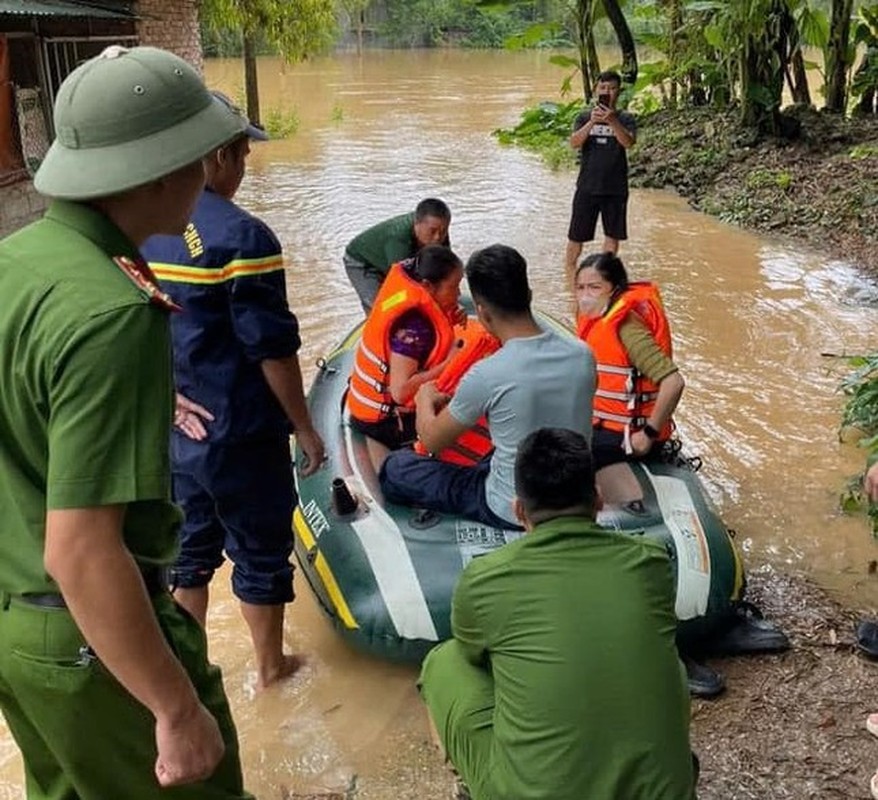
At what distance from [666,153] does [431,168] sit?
292 centimetres

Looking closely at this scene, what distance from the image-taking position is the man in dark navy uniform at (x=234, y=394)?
2307mm

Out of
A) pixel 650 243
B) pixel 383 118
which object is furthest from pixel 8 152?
pixel 383 118

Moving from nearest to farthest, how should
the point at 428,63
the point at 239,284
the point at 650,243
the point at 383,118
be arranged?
the point at 239,284 → the point at 650,243 → the point at 383,118 → the point at 428,63

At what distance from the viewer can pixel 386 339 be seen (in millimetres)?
3334

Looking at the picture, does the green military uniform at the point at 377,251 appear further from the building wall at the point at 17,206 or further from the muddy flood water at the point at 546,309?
the building wall at the point at 17,206

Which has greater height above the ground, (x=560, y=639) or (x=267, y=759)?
(x=560, y=639)

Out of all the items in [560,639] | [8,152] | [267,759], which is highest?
[8,152]

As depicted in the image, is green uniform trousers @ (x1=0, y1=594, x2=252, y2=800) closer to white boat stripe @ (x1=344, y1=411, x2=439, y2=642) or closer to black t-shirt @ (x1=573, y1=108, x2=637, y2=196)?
white boat stripe @ (x1=344, y1=411, x2=439, y2=642)

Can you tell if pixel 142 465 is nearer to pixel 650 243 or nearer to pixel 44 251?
pixel 44 251

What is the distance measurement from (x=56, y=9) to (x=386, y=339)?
5709 millimetres

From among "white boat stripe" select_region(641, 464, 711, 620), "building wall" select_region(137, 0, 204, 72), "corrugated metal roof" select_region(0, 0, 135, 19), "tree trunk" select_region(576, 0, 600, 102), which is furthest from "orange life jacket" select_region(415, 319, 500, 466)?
"tree trunk" select_region(576, 0, 600, 102)

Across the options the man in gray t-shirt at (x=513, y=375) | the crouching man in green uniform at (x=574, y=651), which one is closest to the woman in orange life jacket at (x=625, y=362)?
the man in gray t-shirt at (x=513, y=375)

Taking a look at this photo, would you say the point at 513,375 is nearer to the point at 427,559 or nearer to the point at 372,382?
the point at 427,559

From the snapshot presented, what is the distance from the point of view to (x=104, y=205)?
1320mm
